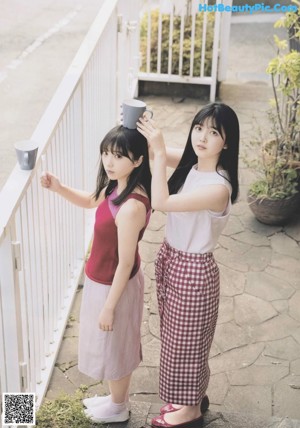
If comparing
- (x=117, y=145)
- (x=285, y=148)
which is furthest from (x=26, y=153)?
(x=285, y=148)

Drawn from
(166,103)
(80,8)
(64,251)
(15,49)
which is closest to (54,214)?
(64,251)

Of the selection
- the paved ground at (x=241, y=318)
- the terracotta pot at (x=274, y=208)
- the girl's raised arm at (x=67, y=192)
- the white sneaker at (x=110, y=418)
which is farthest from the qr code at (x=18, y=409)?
the terracotta pot at (x=274, y=208)

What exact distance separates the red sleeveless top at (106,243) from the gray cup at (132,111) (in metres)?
0.31

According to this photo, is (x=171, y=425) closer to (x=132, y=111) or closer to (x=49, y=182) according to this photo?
(x=49, y=182)

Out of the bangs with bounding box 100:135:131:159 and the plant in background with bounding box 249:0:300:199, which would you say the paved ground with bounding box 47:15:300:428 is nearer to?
the plant in background with bounding box 249:0:300:199

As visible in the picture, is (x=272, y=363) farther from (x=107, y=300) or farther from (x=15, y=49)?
(x=15, y=49)

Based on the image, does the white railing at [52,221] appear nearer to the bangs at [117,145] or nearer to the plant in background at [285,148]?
the bangs at [117,145]

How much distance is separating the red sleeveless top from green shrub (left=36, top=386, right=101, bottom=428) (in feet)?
2.47

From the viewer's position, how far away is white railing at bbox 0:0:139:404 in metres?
3.09

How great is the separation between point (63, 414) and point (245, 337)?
1279mm

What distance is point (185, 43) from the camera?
7.78m

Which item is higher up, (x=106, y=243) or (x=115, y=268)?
(x=106, y=243)

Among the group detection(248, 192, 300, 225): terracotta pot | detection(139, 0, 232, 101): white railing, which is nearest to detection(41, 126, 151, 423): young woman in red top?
detection(248, 192, 300, 225): terracotta pot

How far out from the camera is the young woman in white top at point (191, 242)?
10.7 ft
